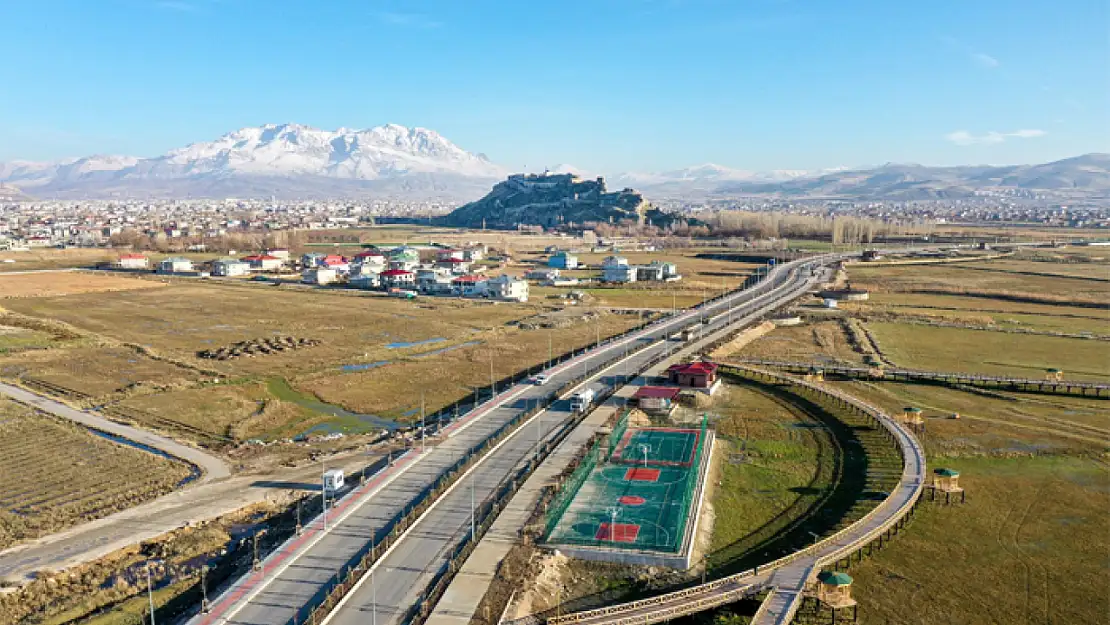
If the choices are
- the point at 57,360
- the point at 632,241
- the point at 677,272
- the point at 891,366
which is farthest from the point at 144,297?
the point at 632,241

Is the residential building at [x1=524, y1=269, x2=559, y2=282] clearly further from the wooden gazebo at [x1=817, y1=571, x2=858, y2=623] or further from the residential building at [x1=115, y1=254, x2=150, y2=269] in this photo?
the wooden gazebo at [x1=817, y1=571, x2=858, y2=623]

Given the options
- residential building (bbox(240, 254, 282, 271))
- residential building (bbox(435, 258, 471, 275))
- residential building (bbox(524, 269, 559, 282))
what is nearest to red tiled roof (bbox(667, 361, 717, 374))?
residential building (bbox(524, 269, 559, 282))

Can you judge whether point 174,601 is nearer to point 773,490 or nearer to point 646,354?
point 773,490

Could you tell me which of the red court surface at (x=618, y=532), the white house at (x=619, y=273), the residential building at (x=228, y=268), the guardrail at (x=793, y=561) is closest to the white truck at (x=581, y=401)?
the red court surface at (x=618, y=532)

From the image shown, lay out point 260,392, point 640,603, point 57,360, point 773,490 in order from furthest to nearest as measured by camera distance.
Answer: point 57,360 < point 260,392 < point 773,490 < point 640,603

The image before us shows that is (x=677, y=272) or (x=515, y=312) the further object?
(x=677, y=272)

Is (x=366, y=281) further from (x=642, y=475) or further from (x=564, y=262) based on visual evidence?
(x=642, y=475)

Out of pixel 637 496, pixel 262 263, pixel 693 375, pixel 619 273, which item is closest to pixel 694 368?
pixel 693 375
